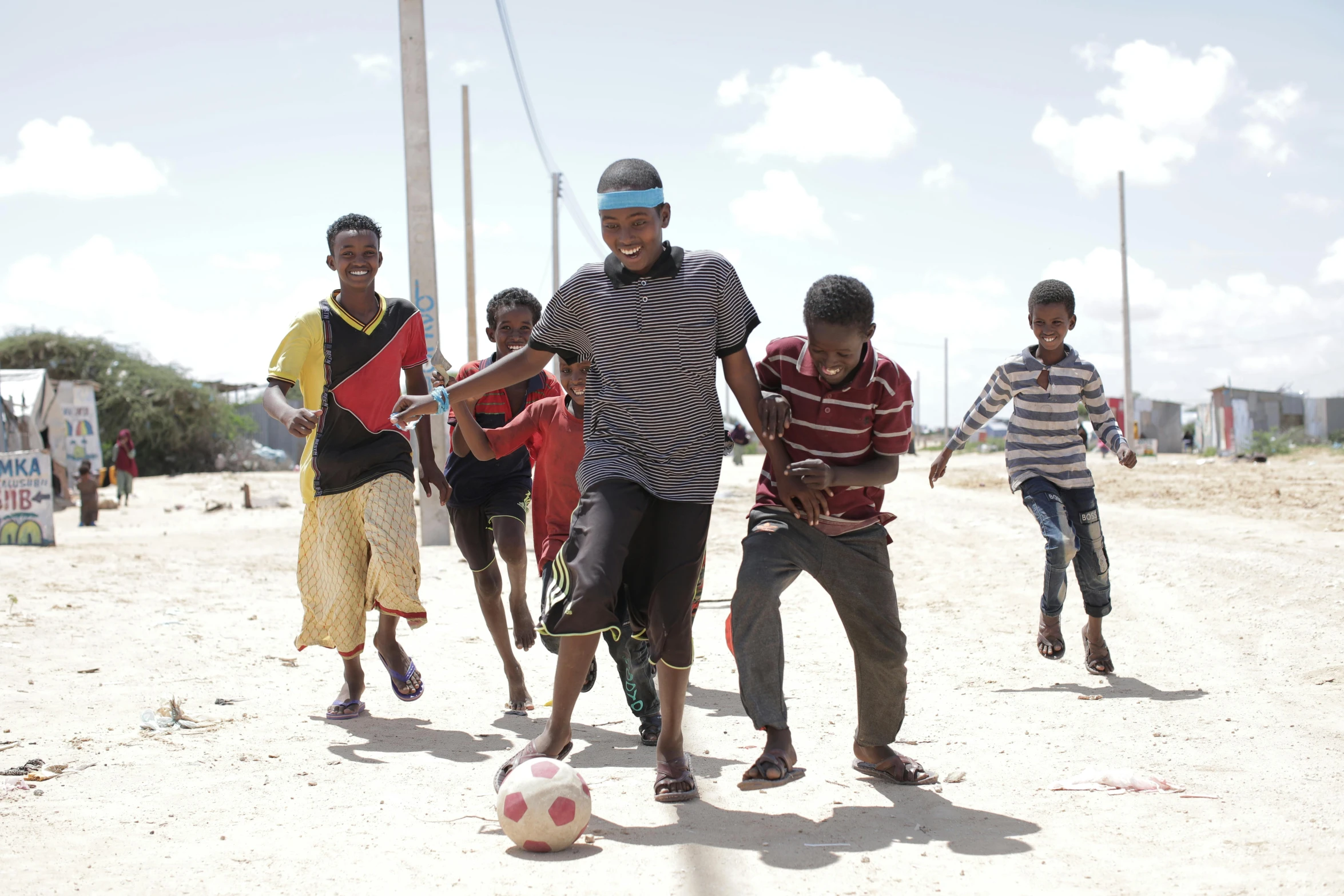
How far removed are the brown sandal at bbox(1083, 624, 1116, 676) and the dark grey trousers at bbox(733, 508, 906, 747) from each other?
2.35 metres

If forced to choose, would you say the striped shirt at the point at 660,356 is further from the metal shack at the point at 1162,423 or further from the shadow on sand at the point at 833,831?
the metal shack at the point at 1162,423

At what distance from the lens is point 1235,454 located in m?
31.0

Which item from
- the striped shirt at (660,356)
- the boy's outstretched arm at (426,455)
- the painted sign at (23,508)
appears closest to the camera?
the striped shirt at (660,356)

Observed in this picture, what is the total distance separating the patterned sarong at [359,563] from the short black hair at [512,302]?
0.91 m

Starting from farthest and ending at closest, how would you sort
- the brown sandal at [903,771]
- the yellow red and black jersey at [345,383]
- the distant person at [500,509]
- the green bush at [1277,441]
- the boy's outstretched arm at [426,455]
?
the green bush at [1277,441] → the distant person at [500,509] → the boy's outstretched arm at [426,455] → the yellow red and black jersey at [345,383] → the brown sandal at [903,771]

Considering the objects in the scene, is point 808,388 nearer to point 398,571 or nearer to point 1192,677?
point 398,571

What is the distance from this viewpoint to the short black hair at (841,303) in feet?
12.0

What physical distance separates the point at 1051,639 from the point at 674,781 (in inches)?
117

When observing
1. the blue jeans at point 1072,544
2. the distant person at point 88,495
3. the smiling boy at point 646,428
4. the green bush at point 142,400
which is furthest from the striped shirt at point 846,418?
the green bush at point 142,400

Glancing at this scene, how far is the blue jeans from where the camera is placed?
5.77 m

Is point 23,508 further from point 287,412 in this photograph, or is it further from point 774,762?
point 774,762

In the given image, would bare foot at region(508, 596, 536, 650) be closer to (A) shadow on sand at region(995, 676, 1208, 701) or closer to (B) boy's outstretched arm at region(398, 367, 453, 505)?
(B) boy's outstretched arm at region(398, 367, 453, 505)

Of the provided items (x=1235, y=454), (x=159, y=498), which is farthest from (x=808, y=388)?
(x=1235, y=454)

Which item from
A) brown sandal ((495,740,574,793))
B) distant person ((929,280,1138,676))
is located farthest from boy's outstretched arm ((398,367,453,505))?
distant person ((929,280,1138,676))
